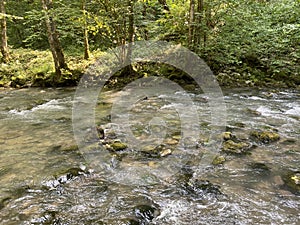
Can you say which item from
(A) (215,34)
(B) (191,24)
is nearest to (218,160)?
(B) (191,24)

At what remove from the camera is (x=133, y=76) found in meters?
11.5

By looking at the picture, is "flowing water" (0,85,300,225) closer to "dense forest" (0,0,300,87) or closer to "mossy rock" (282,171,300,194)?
"mossy rock" (282,171,300,194)

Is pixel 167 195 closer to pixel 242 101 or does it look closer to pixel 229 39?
pixel 242 101

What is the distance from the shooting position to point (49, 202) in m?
3.30

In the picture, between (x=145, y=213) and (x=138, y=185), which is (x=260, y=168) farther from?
(x=145, y=213)

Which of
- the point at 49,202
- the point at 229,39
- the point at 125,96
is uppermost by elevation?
the point at 229,39

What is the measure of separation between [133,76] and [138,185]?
815cm

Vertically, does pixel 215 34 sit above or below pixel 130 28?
below

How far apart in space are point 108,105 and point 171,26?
5774mm

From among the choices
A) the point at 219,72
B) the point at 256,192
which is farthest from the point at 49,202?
the point at 219,72

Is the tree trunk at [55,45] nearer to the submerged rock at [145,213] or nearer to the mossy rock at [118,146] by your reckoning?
the mossy rock at [118,146]

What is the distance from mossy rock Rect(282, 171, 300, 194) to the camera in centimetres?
351

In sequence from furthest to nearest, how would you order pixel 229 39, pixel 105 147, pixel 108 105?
pixel 229 39, pixel 108 105, pixel 105 147

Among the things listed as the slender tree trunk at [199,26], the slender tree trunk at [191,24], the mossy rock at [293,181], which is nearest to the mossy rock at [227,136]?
the mossy rock at [293,181]
